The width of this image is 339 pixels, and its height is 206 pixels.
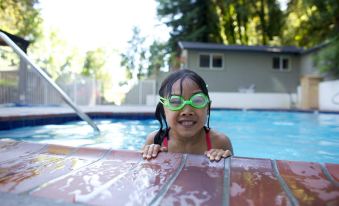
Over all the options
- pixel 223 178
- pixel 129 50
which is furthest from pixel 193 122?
pixel 129 50

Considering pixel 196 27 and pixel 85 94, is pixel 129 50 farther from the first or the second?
pixel 85 94

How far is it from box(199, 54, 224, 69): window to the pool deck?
1812 cm

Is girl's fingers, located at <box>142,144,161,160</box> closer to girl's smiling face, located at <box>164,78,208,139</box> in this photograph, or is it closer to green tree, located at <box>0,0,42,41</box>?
girl's smiling face, located at <box>164,78,208,139</box>

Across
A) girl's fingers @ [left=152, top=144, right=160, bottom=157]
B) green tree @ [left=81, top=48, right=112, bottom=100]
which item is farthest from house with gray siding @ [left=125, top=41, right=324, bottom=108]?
green tree @ [left=81, top=48, right=112, bottom=100]

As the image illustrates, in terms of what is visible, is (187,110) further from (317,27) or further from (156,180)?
(317,27)

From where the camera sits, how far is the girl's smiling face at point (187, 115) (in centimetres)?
225

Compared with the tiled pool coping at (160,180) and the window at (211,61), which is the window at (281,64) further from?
the tiled pool coping at (160,180)

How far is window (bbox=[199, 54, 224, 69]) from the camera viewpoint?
774 inches

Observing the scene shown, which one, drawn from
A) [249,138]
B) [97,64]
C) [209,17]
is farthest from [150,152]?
[97,64]

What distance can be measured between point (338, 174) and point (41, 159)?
5.16 ft

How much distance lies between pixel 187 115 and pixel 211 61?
58.4 feet

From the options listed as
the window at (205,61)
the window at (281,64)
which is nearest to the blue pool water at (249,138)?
the window at (205,61)

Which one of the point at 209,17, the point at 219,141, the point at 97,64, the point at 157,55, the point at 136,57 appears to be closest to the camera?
the point at 219,141

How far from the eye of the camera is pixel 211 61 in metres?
19.7
